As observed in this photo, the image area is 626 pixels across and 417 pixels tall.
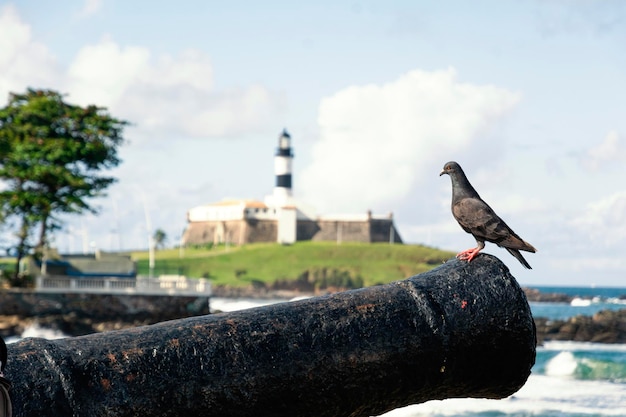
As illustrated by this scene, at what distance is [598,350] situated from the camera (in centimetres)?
4191

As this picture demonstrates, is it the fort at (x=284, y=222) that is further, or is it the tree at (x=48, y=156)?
the fort at (x=284, y=222)

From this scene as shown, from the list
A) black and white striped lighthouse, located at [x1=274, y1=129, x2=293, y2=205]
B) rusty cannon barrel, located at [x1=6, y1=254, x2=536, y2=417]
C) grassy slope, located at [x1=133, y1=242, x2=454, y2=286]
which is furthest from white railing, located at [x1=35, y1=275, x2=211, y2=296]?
black and white striped lighthouse, located at [x1=274, y1=129, x2=293, y2=205]

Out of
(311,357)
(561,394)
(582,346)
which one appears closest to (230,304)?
(582,346)

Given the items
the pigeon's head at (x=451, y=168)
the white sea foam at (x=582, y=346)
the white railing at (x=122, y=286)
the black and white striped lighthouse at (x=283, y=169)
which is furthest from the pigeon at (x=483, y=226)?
the black and white striped lighthouse at (x=283, y=169)

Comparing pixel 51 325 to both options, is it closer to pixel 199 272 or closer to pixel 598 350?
pixel 598 350

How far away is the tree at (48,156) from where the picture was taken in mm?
40000

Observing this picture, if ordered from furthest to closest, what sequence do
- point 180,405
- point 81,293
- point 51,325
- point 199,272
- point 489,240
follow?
point 199,272 < point 81,293 < point 51,325 < point 489,240 < point 180,405

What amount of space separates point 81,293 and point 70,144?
559 centimetres

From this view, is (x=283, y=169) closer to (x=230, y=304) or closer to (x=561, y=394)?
(x=230, y=304)

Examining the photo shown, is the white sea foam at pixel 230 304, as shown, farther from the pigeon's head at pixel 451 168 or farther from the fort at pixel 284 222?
the pigeon's head at pixel 451 168

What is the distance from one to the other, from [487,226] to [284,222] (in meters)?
99.0

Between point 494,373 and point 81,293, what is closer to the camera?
point 494,373

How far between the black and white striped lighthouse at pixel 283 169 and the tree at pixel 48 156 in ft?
195

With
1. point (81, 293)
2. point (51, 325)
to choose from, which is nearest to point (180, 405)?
point (51, 325)
